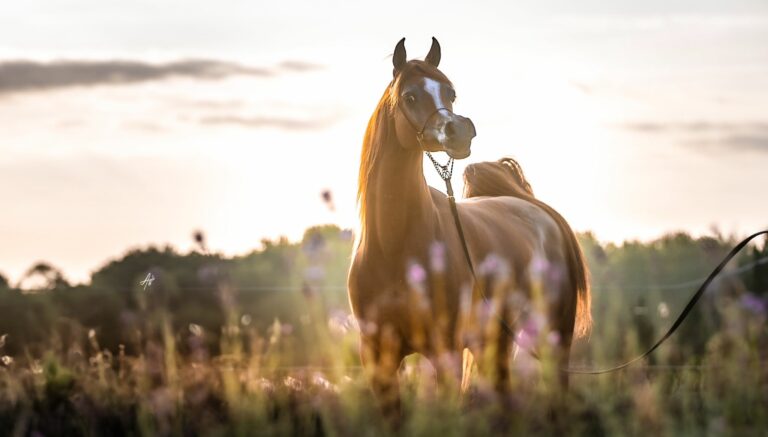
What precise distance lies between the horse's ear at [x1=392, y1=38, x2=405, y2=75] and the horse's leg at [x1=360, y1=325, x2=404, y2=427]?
1582 millimetres

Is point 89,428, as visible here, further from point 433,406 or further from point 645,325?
point 645,325

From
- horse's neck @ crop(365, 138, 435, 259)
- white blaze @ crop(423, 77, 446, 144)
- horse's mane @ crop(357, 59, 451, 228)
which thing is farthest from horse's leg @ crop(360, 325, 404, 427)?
white blaze @ crop(423, 77, 446, 144)

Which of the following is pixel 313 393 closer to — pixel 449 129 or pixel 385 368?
pixel 385 368

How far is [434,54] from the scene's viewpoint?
7.64 m

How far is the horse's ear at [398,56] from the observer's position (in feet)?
24.1

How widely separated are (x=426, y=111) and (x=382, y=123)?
0.36 metres

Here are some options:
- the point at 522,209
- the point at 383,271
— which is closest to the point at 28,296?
the point at 522,209

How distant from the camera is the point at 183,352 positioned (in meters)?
8.36

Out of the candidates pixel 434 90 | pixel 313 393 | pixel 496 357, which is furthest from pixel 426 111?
pixel 496 357

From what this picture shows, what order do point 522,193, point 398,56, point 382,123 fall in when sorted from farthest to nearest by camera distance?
point 522,193
point 398,56
point 382,123

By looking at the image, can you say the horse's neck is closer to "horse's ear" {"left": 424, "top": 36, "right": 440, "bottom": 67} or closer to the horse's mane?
the horse's mane

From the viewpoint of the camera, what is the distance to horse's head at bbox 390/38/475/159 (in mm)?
6762

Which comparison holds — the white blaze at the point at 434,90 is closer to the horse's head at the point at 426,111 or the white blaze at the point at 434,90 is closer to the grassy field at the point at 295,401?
the horse's head at the point at 426,111

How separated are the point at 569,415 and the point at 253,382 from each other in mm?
1758
